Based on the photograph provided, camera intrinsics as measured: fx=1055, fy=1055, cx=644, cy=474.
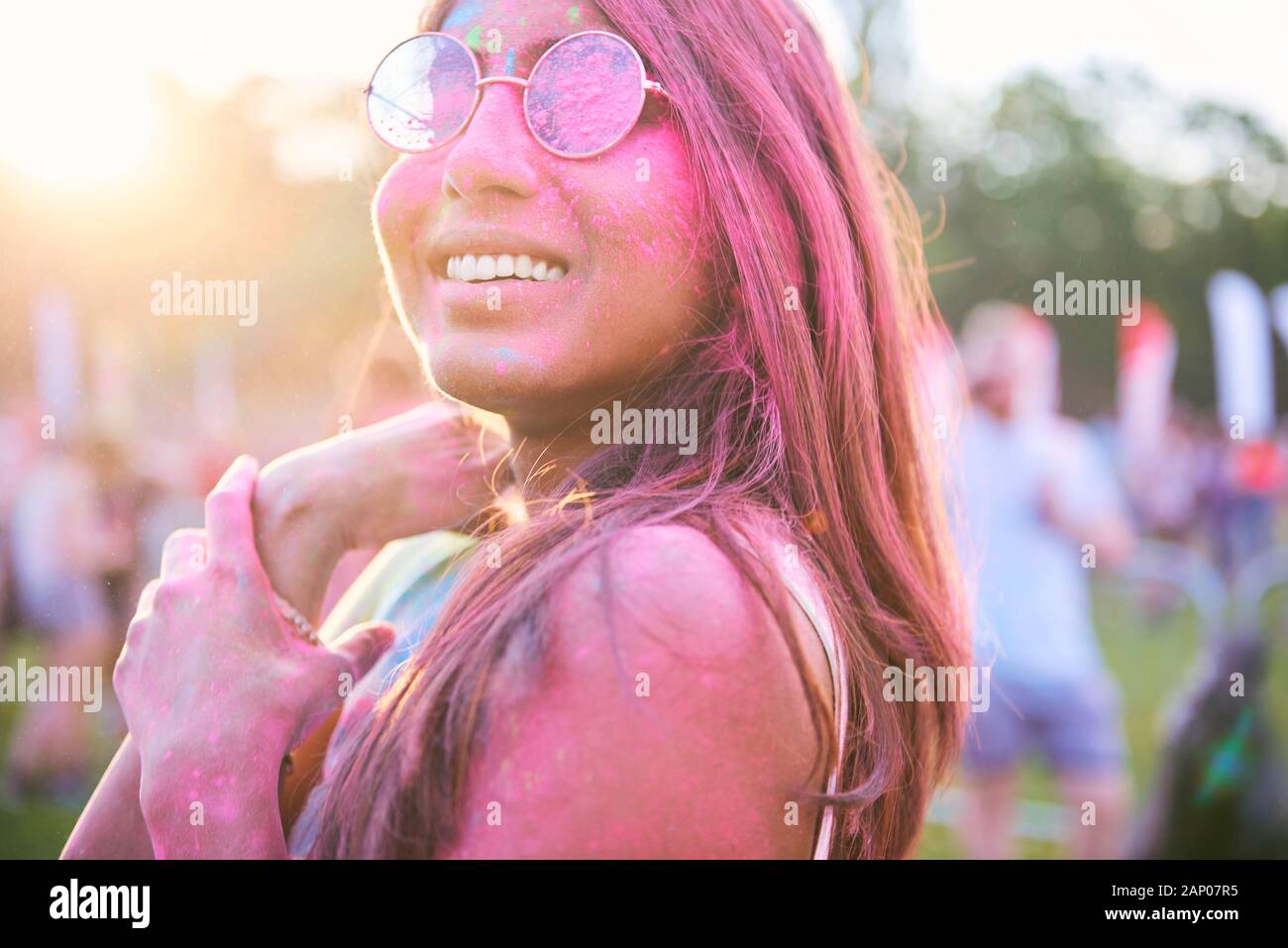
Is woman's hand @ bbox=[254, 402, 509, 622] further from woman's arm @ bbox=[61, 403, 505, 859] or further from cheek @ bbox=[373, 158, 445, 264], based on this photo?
cheek @ bbox=[373, 158, 445, 264]

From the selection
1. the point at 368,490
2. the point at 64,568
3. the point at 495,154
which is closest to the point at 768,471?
the point at 495,154

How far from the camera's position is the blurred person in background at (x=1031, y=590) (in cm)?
359

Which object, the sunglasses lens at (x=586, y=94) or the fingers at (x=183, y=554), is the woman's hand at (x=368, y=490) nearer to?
the fingers at (x=183, y=554)

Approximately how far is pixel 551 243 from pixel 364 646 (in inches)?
23.3

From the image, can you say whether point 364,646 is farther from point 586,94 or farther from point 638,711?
point 586,94

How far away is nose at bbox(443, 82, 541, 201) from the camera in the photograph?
126 centimetres

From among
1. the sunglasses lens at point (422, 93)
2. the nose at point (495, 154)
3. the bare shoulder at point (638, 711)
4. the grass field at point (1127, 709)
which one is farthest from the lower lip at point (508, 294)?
the grass field at point (1127, 709)

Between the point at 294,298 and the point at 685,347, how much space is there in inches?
209

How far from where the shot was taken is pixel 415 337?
1448 mm

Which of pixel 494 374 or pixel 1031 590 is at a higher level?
pixel 494 374

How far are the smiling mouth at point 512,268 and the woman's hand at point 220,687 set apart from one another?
492mm

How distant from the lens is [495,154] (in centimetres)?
126
